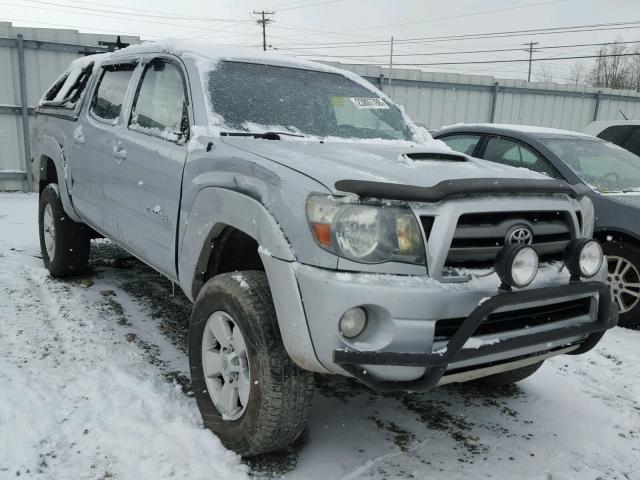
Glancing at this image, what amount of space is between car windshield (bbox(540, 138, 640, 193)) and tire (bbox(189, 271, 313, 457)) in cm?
371

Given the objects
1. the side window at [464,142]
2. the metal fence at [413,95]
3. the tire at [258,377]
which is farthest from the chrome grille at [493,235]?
the metal fence at [413,95]

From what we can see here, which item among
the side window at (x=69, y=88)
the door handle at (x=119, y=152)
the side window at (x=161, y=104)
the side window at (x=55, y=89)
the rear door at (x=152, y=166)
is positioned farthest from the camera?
the side window at (x=55, y=89)

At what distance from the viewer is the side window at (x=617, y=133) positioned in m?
7.01

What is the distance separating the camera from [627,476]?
99.3 inches

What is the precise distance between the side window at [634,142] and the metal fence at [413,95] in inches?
280

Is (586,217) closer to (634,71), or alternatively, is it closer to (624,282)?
(624,282)

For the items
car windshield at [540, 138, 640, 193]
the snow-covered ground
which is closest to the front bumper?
the snow-covered ground

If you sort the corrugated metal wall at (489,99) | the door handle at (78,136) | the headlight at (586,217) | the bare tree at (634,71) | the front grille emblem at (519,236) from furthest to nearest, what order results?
the bare tree at (634,71) → the corrugated metal wall at (489,99) → the door handle at (78,136) → the headlight at (586,217) → the front grille emblem at (519,236)

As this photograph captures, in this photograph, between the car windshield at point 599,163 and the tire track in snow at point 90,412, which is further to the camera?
the car windshield at point 599,163

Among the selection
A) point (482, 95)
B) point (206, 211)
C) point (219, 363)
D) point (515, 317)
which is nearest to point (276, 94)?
point (206, 211)

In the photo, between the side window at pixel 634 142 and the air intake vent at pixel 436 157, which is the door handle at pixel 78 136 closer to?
the air intake vent at pixel 436 157

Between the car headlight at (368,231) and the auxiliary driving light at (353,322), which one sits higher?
the car headlight at (368,231)

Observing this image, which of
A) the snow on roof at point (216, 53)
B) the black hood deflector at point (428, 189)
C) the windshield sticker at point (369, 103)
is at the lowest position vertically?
the black hood deflector at point (428, 189)

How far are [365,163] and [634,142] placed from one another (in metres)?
5.91
